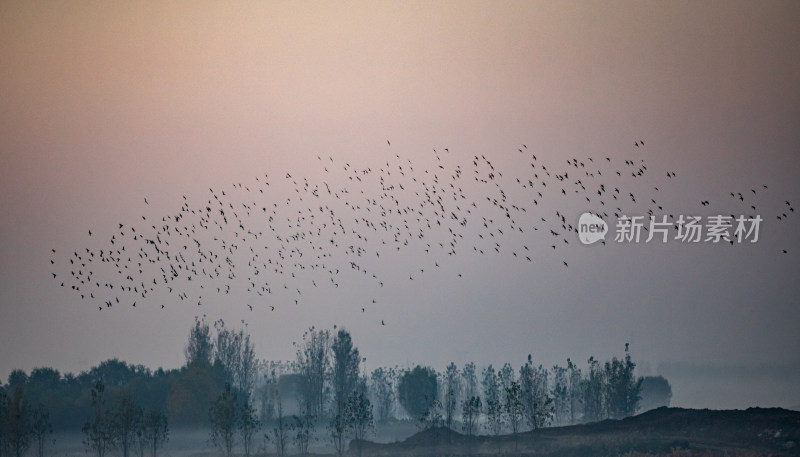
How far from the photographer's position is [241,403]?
400ft

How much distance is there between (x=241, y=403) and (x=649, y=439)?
2477 inches

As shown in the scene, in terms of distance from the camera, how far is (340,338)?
431 ft

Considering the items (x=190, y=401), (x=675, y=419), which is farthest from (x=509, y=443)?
(x=190, y=401)

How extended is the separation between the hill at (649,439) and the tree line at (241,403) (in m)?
2.36

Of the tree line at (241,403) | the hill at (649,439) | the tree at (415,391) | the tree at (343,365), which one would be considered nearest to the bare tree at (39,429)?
the tree line at (241,403)

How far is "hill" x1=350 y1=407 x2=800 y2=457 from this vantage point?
250 feet

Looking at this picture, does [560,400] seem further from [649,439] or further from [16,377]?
[16,377]

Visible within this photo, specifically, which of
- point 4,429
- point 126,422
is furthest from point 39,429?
point 126,422

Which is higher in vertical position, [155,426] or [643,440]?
[155,426]

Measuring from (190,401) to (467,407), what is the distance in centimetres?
3789

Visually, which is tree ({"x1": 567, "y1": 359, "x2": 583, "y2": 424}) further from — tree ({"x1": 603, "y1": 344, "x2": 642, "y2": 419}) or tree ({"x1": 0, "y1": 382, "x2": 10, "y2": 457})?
tree ({"x1": 0, "y1": 382, "x2": 10, "y2": 457})

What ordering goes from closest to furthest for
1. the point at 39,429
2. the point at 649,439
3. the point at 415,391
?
1. the point at 649,439
2. the point at 39,429
3. the point at 415,391

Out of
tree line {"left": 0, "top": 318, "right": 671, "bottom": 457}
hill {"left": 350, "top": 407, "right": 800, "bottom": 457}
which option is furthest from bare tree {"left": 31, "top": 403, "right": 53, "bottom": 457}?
hill {"left": 350, "top": 407, "right": 800, "bottom": 457}

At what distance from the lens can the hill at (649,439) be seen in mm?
76062
